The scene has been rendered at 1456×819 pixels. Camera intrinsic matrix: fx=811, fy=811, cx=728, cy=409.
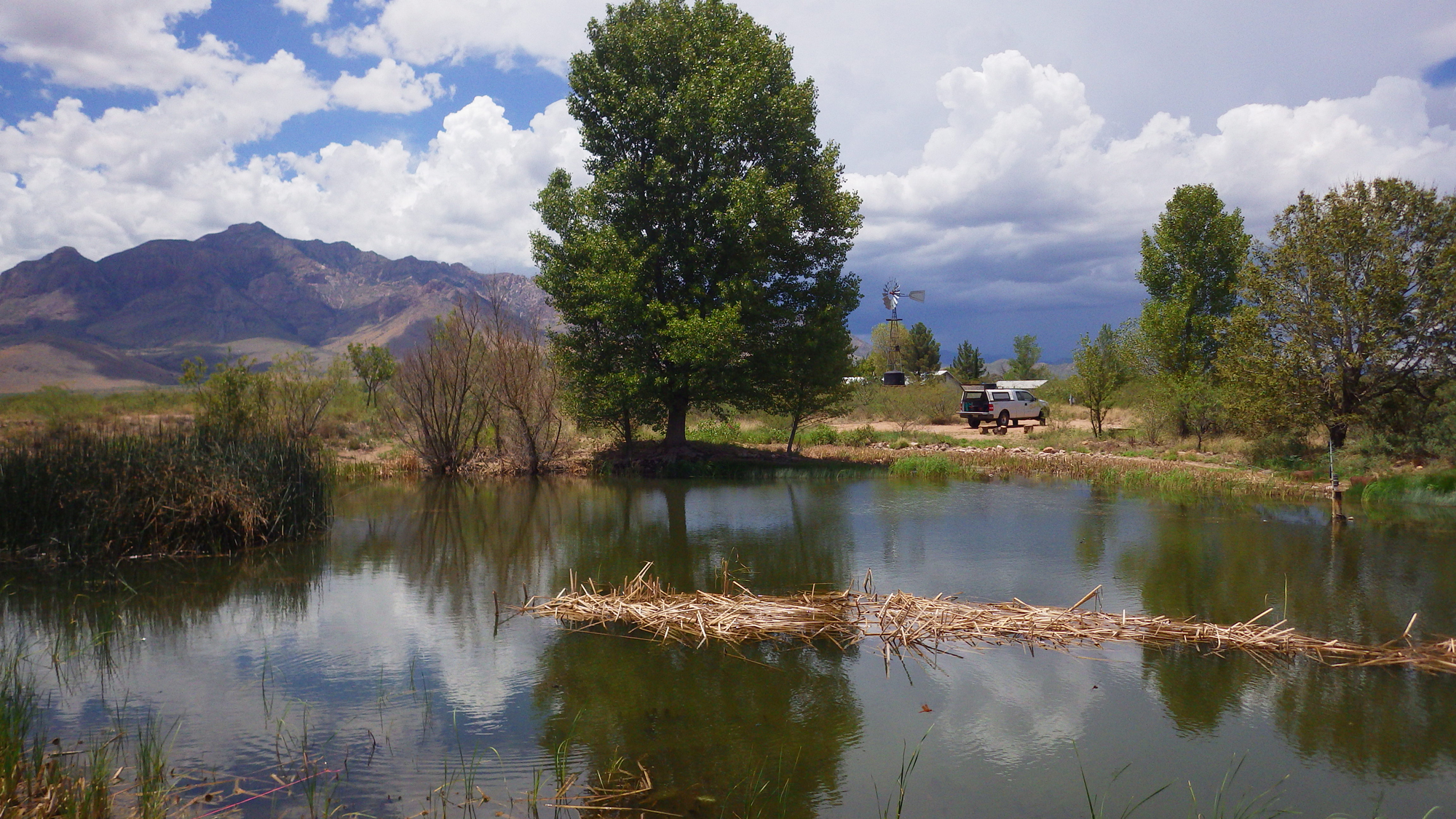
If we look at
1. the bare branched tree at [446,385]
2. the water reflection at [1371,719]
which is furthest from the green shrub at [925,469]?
the water reflection at [1371,719]

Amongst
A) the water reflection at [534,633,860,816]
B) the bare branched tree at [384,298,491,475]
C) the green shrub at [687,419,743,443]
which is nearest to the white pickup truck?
the green shrub at [687,419,743,443]

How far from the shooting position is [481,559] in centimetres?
1265

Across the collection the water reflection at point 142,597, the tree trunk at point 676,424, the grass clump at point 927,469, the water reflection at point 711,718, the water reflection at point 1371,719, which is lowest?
the water reflection at point 1371,719

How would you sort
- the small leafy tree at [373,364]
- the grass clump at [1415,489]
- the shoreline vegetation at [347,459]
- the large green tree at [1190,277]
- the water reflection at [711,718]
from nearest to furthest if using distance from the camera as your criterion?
the water reflection at [711,718], the shoreline vegetation at [347,459], the grass clump at [1415,489], the large green tree at [1190,277], the small leafy tree at [373,364]

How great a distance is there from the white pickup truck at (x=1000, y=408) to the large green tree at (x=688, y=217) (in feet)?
46.6

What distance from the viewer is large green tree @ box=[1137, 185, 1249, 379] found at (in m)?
29.3

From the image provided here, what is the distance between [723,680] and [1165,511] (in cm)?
1296

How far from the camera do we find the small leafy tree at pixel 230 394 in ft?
54.3

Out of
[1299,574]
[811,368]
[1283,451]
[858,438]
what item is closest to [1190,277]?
[1283,451]

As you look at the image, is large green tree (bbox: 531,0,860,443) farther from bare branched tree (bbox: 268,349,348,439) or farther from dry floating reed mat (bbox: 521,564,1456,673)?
dry floating reed mat (bbox: 521,564,1456,673)

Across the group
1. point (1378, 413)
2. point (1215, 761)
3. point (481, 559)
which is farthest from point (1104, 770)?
point (1378, 413)

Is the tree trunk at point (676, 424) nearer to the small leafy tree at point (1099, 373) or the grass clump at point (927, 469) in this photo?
the grass clump at point (927, 469)

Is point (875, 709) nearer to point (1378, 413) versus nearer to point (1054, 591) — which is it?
point (1054, 591)

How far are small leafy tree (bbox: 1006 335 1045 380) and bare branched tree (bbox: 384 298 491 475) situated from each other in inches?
2703
